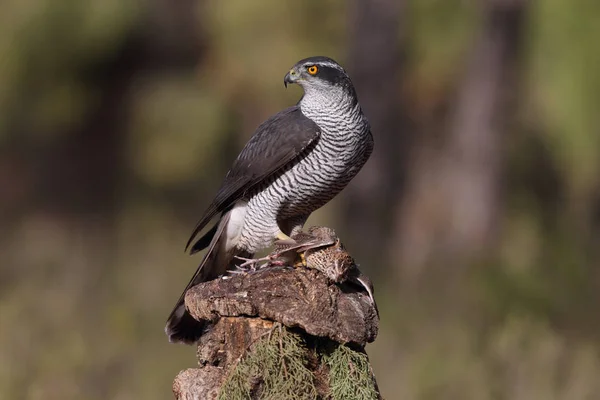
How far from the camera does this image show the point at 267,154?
4.75m

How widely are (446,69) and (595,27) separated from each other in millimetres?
4329

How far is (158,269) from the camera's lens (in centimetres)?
1084

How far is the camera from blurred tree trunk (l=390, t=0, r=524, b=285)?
12773 mm

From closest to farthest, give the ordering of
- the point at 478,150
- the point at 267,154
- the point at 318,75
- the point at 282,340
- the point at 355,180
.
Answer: the point at 282,340 < the point at 267,154 < the point at 318,75 < the point at 355,180 < the point at 478,150

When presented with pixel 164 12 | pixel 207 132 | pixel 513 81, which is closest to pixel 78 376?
pixel 513 81

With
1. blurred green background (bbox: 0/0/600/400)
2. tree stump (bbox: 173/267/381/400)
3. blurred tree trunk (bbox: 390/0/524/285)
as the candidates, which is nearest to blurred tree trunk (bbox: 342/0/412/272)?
blurred green background (bbox: 0/0/600/400)

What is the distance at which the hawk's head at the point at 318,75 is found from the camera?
4.84m

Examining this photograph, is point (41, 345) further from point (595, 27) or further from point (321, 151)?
point (595, 27)

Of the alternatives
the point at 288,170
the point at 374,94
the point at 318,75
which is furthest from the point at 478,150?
the point at 288,170

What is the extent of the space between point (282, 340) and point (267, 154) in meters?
1.26

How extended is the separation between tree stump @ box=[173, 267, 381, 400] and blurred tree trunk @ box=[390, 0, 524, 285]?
8193 mm

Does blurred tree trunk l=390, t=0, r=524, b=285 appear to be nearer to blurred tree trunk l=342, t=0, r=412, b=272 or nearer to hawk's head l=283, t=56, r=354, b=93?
blurred tree trunk l=342, t=0, r=412, b=272

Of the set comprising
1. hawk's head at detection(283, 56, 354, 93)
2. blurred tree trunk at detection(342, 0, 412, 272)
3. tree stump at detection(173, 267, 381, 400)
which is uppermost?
blurred tree trunk at detection(342, 0, 412, 272)

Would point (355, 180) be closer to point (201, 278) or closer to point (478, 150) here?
point (478, 150)
